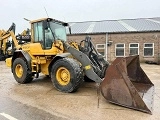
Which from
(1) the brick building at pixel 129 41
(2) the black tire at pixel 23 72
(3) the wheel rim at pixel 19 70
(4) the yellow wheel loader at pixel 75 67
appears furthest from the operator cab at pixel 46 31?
(1) the brick building at pixel 129 41

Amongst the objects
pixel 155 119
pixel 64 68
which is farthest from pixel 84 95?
pixel 155 119

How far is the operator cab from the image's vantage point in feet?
23.4

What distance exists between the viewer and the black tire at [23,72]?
7.51 meters

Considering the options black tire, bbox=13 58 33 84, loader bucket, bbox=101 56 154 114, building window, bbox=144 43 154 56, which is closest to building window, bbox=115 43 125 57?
building window, bbox=144 43 154 56

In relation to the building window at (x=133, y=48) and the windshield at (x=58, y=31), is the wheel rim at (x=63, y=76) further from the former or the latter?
the building window at (x=133, y=48)

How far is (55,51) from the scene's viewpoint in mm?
6895

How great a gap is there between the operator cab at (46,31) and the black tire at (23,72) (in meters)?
1.01

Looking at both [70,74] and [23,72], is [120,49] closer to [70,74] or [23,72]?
[23,72]

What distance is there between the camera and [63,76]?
6363 millimetres

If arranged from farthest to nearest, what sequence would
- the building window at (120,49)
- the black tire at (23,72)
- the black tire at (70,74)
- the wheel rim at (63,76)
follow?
the building window at (120,49) → the black tire at (23,72) → the wheel rim at (63,76) → the black tire at (70,74)

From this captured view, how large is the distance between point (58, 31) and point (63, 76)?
1.98 m

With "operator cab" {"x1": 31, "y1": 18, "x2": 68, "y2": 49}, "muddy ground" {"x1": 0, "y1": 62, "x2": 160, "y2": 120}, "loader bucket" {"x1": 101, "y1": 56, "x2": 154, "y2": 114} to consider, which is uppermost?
"operator cab" {"x1": 31, "y1": 18, "x2": 68, "y2": 49}

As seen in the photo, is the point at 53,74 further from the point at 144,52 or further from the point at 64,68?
the point at 144,52

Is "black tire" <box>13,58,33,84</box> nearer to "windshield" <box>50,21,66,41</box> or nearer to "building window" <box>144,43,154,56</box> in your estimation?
"windshield" <box>50,21,66,41</box>
